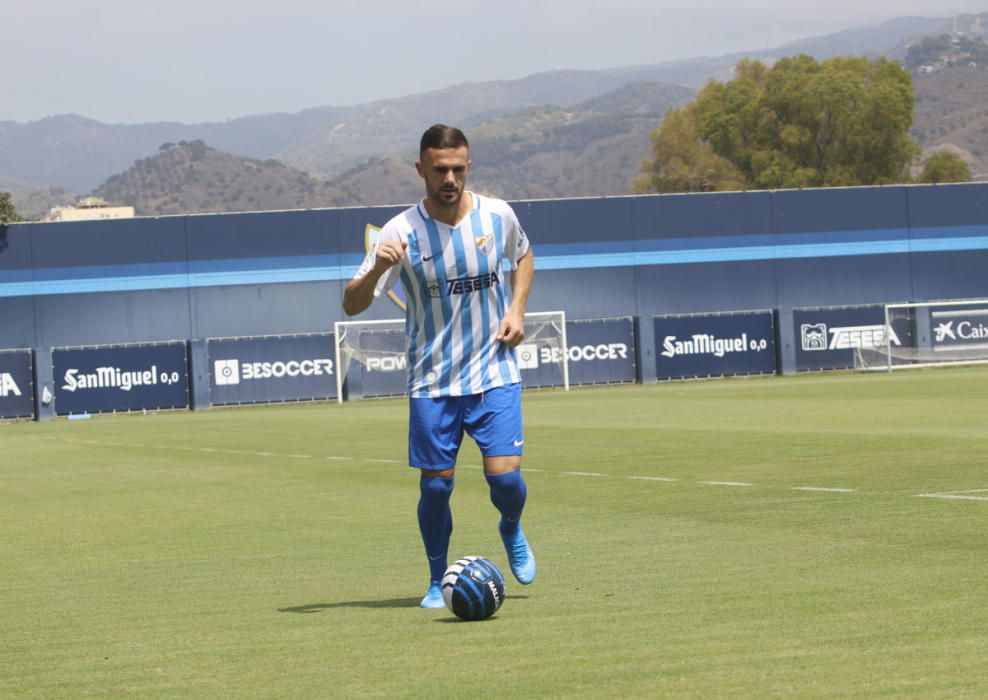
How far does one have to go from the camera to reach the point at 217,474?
21734 millimetres

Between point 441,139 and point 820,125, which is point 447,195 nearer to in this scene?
point 441,139

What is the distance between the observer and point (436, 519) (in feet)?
29.5

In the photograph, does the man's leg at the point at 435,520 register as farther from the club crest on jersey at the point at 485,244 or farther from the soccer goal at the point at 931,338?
the soccer goal at the point at 931,338

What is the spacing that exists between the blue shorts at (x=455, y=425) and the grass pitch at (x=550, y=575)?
0.78 meters

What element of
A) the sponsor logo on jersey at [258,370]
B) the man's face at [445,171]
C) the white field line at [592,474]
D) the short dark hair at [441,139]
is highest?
the short dark hair at [441,139]

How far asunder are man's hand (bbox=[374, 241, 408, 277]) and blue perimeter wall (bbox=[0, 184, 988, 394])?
46926 mm

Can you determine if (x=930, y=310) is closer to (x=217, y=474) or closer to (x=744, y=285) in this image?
(x=744, y=285)

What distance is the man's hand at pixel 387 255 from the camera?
8.49 metres

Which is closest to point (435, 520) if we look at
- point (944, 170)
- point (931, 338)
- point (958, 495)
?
point (958, 495)

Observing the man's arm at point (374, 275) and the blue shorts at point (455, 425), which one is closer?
the man's arm at point (374, 275)

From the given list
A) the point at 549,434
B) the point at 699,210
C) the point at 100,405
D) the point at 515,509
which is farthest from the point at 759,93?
the point at 515,509

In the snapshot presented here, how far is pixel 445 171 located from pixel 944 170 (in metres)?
103

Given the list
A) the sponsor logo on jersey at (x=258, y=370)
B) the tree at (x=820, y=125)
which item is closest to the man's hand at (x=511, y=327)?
the sponsor logo on jersey at (x=258, y=370)

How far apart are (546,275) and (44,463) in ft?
117
